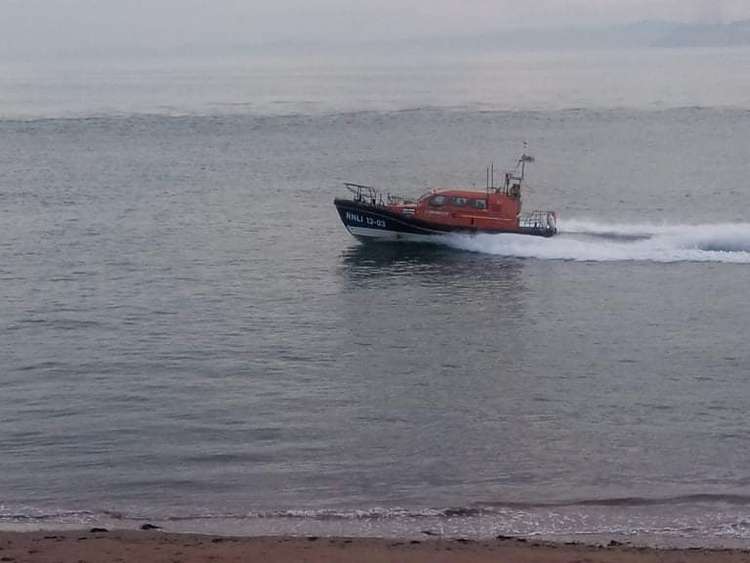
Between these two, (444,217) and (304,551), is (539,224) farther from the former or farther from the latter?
(304,551)

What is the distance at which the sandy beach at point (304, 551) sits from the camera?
14781 millimetres

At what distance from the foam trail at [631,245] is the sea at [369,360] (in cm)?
12

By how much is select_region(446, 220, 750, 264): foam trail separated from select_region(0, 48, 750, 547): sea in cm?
12

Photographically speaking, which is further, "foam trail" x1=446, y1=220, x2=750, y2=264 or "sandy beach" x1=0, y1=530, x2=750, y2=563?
"foam trail" x1=446, y1=220, x2=750, y2=264

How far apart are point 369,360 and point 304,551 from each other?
38.4 ft

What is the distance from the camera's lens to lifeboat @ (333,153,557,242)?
40312 millimetres

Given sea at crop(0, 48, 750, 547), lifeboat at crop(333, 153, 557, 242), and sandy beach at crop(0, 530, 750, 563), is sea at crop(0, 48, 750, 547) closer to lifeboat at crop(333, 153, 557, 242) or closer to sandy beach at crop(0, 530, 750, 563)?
lifeboat at crop(333, 153, 557, 242)

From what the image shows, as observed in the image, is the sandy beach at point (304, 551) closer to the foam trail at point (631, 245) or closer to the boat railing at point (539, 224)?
the foam trail at point (631, 245)

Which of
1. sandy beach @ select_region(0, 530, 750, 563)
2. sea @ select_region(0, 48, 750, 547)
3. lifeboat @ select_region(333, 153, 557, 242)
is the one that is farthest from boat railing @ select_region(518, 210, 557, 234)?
sandy beach @ select_region(0, 530, 750, 563)

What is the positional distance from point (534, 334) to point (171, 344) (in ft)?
31.0

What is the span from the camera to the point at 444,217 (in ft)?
133

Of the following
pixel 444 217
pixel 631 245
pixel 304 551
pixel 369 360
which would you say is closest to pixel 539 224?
pixel 631 245

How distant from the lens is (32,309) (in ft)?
104

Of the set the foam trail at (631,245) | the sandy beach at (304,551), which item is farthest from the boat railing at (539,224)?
the sandy beach at (304,551)
